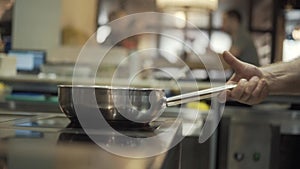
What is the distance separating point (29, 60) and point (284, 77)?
271 cm

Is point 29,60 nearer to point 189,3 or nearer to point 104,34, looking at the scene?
point 104,34

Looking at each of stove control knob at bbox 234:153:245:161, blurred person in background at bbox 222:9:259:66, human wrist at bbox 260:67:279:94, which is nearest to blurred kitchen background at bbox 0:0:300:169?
stove control knob at bbox 234:153:245:161

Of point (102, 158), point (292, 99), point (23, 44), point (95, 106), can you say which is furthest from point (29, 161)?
point (23, 44)

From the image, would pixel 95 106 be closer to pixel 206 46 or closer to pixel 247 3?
pixel 206 46

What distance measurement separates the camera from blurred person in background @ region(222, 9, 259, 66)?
3.98 m

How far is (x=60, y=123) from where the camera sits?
92 centimetres

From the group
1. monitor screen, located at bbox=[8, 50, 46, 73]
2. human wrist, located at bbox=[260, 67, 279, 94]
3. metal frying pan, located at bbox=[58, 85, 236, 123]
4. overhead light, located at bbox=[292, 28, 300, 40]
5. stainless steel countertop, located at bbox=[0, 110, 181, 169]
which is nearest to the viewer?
stainless steel countertop, located at bbox=[0, 110, 181, 169]

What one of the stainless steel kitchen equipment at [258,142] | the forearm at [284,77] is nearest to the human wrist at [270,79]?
the forearm at [284,77]

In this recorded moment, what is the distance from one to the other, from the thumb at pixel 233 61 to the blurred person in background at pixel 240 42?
8.65ft

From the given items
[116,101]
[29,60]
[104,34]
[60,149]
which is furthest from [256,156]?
[104,34]

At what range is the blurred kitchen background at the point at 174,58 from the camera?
192cm

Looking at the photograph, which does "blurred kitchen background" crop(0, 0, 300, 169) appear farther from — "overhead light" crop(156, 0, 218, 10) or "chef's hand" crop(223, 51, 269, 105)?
"chef's hand" crop(223, 51, 269, 105)

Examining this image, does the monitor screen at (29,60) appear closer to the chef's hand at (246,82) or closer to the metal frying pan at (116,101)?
the chef's hand at (246,82)

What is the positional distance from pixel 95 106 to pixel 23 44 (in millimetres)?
4120
